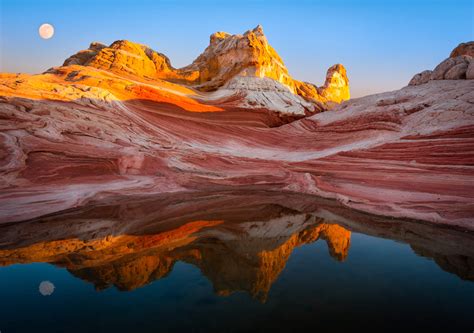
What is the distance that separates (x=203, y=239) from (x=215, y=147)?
7679 millimetres

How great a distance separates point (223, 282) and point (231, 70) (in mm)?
16617

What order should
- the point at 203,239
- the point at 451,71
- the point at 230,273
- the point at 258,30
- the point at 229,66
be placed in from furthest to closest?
the point at 258,30
the point at 229,66
the point at 451,71
the point at 203,239
the point at 230,273

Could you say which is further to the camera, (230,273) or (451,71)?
(451,71)

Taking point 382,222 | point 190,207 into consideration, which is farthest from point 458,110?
point 190,207

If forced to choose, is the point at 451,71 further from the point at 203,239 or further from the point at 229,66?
the point at 203,239

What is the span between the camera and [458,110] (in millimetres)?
10445

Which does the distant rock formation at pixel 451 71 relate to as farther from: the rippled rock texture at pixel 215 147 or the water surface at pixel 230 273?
the water surface at pixel 230 273

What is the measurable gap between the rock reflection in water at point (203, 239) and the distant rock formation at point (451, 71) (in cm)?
Result: 1112

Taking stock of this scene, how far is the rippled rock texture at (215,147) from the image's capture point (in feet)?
26.3

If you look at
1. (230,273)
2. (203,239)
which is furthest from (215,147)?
(230,273)

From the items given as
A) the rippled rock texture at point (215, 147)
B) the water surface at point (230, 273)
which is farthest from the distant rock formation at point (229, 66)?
the water surface at point (230, 273)

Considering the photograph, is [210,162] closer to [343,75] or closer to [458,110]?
[458,110]

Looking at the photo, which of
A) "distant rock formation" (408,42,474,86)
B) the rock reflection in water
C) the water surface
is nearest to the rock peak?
"distant rock formation" (408,42,474,86)

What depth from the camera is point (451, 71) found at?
1427 centimetres
